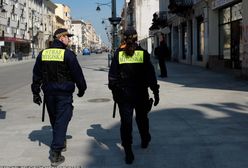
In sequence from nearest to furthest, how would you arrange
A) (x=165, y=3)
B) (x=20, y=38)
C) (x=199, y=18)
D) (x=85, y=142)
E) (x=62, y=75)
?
(x=62, y=75) < (x=85, y=142) < (x=199, y=18) < (x=165, y=3) < (x=20, y=38)

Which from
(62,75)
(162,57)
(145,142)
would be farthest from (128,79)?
(162,57)

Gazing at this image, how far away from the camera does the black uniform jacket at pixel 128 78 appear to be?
20.7 feet

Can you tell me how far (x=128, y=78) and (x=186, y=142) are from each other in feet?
5.61

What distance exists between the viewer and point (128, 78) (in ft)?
20.7

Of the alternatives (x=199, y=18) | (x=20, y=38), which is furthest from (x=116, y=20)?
(x=20, y=38)

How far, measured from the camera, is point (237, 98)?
41.2ft

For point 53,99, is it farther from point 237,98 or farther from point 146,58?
point 237,98

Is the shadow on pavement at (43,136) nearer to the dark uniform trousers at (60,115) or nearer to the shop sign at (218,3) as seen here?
the dark uniform trousers at (60,115)

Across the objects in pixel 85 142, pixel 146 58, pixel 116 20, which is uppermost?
pixel 116 20

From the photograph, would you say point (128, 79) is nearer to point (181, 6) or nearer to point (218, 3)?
point (218, 3)

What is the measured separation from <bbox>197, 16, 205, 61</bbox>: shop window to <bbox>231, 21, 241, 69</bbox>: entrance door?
519 centimetres

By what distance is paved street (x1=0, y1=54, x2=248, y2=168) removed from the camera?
6352 mm

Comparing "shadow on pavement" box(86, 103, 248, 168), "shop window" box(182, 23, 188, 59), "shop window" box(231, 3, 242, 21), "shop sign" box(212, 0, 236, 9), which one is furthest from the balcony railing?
"shadow on pavement" box(86, 103, 248, 168)

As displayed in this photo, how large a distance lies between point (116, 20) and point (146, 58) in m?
19.4
